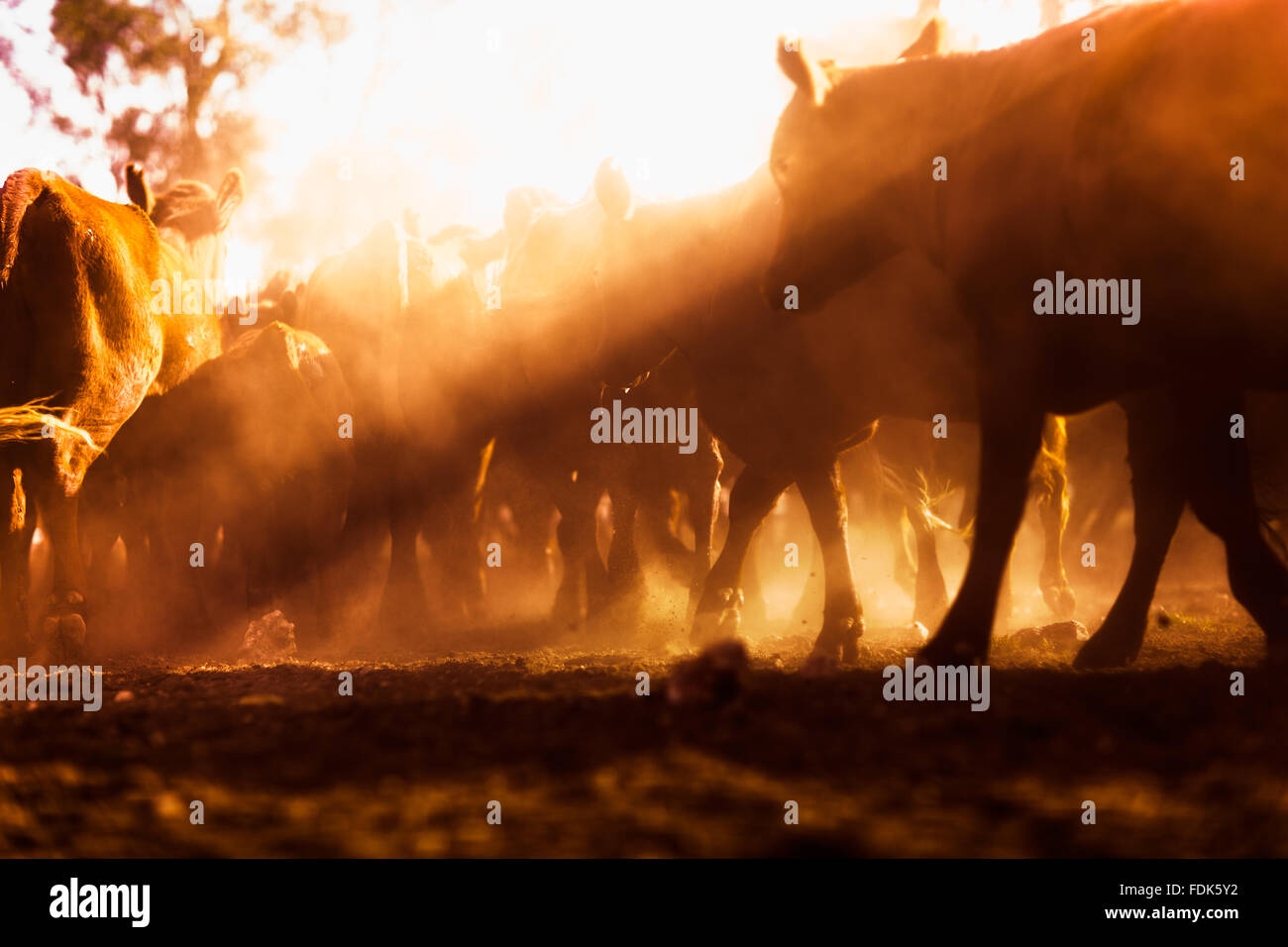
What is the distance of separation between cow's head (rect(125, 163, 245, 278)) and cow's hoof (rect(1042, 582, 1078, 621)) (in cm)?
737

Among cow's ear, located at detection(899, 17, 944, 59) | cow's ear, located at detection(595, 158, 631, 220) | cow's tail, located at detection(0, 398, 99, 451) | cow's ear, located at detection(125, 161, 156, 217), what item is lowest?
cow's tail, located at detection(0, 398, 99, 451)

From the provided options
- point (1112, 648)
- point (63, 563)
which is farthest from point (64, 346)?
point (1112, 648)

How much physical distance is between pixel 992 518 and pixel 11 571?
5433 mm

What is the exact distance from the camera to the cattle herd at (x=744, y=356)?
2979 mm

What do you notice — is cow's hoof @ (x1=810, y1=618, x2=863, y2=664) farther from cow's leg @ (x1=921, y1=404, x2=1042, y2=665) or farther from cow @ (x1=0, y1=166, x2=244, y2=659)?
cow @ (x1=0, y1=166, x2=244, y2=659)

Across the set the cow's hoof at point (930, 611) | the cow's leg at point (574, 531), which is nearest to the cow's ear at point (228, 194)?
the cow's leg at point (574, 531)

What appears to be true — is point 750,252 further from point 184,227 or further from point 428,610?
point 184,227

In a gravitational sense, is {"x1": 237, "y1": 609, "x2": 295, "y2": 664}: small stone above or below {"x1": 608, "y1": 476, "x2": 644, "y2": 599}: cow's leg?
below

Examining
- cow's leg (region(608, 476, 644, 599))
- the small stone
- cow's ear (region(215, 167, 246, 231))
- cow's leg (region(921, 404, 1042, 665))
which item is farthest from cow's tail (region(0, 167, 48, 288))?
cow's leg (region(921, 404, 1042, 665))

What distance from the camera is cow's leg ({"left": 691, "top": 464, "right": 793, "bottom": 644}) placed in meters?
5.44

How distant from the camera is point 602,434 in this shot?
6805 mm

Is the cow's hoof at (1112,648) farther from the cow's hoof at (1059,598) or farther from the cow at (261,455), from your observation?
the cow at (261,455)

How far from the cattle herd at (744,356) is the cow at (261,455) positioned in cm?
2
